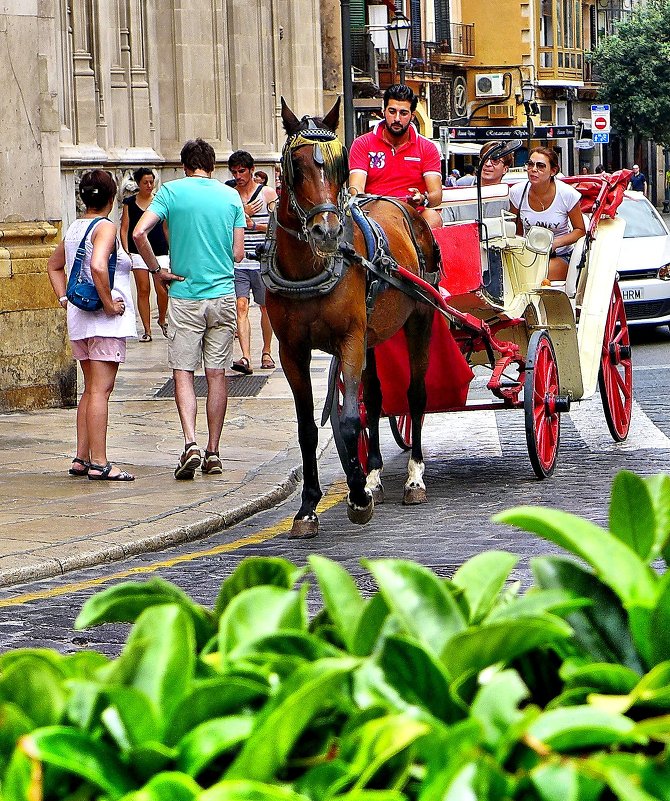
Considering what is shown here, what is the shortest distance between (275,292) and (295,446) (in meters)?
3.50

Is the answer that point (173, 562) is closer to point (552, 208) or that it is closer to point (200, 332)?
point (200, 332)

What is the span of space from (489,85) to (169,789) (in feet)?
246

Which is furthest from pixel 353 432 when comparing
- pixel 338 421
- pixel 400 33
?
pixel 400 33

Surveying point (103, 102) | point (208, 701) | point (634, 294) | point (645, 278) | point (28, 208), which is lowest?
point (634, 294)

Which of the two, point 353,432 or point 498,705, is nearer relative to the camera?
point 498,705

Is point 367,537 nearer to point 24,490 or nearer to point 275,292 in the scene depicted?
point 275,292

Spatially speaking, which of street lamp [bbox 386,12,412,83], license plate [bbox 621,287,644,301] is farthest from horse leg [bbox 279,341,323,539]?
street lamp [bbox 386,12,412,83]

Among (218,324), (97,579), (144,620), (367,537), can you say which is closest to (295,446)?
(218,324)

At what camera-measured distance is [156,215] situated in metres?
9.79

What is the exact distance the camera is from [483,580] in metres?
2.01

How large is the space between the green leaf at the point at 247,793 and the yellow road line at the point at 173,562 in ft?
16.8

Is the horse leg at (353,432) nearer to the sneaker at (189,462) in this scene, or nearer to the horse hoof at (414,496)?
the horse hoof at (414,496)

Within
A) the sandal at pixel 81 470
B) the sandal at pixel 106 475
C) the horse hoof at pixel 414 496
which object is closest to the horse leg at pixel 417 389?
the horse hoof at pixel 414 496

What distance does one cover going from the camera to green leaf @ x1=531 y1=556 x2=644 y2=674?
5.98ft
